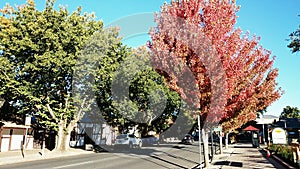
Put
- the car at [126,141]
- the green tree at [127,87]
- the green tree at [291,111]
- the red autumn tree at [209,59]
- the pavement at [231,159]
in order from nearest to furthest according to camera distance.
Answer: the red autumn tree at [209,59] → the pavement at [231,159] → the green tree at [127,87] → the car at [126,141] → the green tree at [291,111]

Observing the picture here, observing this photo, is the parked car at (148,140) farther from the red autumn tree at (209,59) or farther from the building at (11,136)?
the red autumn tree at (209,59)

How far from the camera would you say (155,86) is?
94.2 feet

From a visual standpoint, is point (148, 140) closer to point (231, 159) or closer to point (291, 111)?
point (231, 159)

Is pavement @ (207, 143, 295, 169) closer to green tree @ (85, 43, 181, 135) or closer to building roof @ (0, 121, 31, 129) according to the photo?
green tree @ (85, 43, 181, 135)

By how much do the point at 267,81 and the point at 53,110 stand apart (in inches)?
736

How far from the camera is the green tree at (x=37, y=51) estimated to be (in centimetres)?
1933

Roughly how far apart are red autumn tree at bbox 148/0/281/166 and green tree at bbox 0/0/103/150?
10985 mm

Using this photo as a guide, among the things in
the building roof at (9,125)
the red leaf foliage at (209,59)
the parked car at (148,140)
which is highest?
the red leaf foliage at (209,59)

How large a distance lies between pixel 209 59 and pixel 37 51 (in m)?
14.8

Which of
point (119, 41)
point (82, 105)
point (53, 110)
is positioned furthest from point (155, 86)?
point (53, 110)

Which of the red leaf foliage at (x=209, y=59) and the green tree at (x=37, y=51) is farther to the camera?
the green tree at (x=37, y=51)

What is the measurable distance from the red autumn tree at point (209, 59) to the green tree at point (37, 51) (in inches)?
432

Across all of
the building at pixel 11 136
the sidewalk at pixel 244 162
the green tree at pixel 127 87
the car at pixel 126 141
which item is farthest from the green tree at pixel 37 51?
the sidewalk at pixel 244 162

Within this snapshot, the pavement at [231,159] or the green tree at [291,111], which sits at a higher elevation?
the green tree at [291,111]
